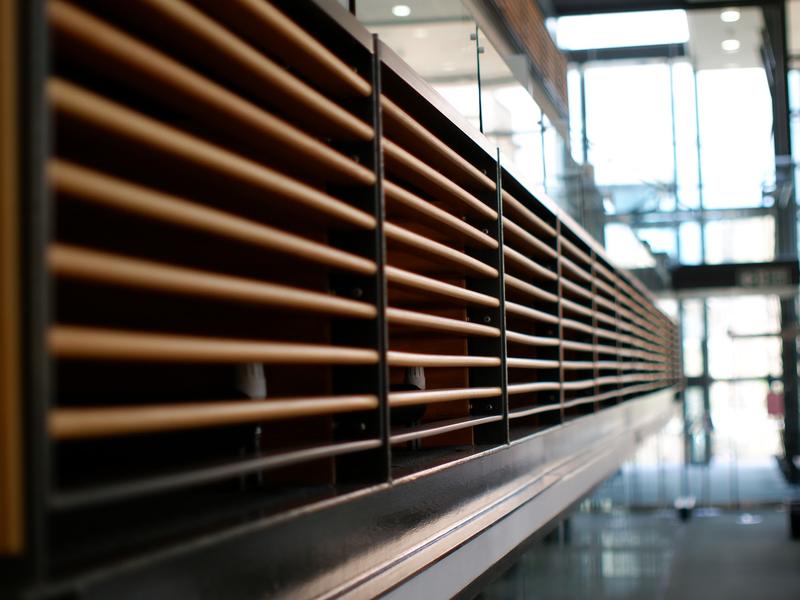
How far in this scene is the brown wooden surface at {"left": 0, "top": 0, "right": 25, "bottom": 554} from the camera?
1.01m

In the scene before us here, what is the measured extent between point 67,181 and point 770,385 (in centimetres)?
1665

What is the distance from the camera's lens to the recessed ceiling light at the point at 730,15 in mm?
15567

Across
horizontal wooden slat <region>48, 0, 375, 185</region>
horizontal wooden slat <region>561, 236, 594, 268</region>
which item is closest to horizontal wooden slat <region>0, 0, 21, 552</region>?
horizontal wooden slat <region>48, 0, 375, 185</region>

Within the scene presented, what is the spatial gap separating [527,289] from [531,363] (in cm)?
29

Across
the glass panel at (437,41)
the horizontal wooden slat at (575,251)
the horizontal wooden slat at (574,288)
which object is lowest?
the horizontal wooden slat at (574,288)

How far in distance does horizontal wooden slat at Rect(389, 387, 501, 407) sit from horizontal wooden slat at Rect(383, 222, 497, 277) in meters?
0.36

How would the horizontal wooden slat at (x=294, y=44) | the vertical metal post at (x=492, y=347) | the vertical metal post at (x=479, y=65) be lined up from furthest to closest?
the vertical metal post at (x=479, y=65) → the vertical metal post at (x=492, y=347) → the horizontal wooden slat at (x=294, y=44)

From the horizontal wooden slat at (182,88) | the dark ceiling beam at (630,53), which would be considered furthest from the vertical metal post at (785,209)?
the horizontal wooden slat at (182,88)

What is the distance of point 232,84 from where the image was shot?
7.09ft

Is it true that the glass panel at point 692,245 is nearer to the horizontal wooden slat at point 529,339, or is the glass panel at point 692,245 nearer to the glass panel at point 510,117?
the glass panel at point 510,117

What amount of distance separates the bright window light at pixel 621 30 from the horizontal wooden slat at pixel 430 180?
1454 cm

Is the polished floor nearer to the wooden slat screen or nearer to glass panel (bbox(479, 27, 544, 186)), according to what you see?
the wooden slat screen

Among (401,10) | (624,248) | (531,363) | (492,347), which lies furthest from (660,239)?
(401,10)

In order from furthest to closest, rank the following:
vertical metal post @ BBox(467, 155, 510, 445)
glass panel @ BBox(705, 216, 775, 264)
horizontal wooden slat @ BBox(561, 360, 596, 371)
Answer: glass panel @ BBox(705, 216, 775, 264) → horizontal wooden slat @ BBox(561, 360, 596, 371) → vertical metal post @ BBox(467, 155, 510, 445)
